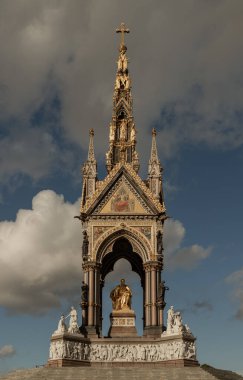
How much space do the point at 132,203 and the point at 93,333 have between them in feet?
25.2

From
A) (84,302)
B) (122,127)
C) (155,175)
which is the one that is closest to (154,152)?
(155,175)

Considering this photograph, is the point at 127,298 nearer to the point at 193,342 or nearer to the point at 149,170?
the point at 193,342

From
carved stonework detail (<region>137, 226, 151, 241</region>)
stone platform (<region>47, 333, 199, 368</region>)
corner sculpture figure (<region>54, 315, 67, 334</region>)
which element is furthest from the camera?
carved stonework detail (<region>137, 226, 151, 241</region>)

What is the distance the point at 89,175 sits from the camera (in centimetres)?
3794

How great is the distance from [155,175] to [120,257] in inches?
221

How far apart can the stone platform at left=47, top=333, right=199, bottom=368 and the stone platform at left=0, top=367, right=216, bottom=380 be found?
1.33 m

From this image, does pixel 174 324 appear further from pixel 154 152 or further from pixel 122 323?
pixel 154 152

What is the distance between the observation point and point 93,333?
34094 mm

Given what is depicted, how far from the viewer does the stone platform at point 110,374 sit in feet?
97.4

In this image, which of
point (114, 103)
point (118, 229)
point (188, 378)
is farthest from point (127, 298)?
point (114, 103)

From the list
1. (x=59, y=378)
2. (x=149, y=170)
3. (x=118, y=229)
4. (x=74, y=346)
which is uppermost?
(x=149, y=170)

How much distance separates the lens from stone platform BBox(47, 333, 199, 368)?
32250 millimetres

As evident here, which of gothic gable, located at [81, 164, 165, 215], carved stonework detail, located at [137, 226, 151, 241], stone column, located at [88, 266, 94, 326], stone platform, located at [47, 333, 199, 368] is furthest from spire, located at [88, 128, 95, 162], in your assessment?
stone platform, located at [47, 333, 199, 368]

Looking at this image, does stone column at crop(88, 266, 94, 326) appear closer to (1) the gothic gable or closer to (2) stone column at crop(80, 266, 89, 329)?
(2) stone column at crop(80, 266, 89, 329)
